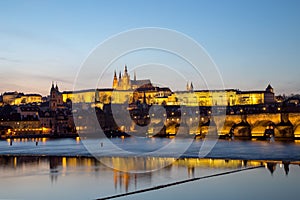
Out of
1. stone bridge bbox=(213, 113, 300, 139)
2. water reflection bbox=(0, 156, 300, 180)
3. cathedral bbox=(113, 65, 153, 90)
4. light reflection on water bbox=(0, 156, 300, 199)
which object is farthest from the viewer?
cathedral bbox=(113, 65, 153, 90)

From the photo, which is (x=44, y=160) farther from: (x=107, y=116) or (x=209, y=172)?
(x=107, y=116)

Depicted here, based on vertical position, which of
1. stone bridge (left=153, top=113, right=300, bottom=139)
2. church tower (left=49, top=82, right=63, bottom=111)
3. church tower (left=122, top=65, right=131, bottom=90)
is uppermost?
church tower (left=122, top=65, right=131, bottom=90)

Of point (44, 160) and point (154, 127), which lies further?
point (154, 127)

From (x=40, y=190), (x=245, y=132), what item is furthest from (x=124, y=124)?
(x=40, y=190)

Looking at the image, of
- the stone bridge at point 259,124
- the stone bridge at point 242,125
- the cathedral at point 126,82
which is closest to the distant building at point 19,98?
the cathedral at point 126,82

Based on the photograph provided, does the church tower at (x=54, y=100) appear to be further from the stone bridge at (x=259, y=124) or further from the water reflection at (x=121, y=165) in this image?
the water reflection at (x=121, y=165)

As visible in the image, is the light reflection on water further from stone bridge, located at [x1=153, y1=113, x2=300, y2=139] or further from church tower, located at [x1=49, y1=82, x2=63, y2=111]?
church tower, located at [x1=49, y1=82, x2=63, y2=111]

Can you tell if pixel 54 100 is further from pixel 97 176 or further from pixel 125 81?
pixel 97 176

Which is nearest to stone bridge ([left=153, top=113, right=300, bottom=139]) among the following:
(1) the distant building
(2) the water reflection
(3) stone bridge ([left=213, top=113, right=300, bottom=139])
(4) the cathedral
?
(3) stone bridge ([left=213, top=113, right=300, bottom=139])
